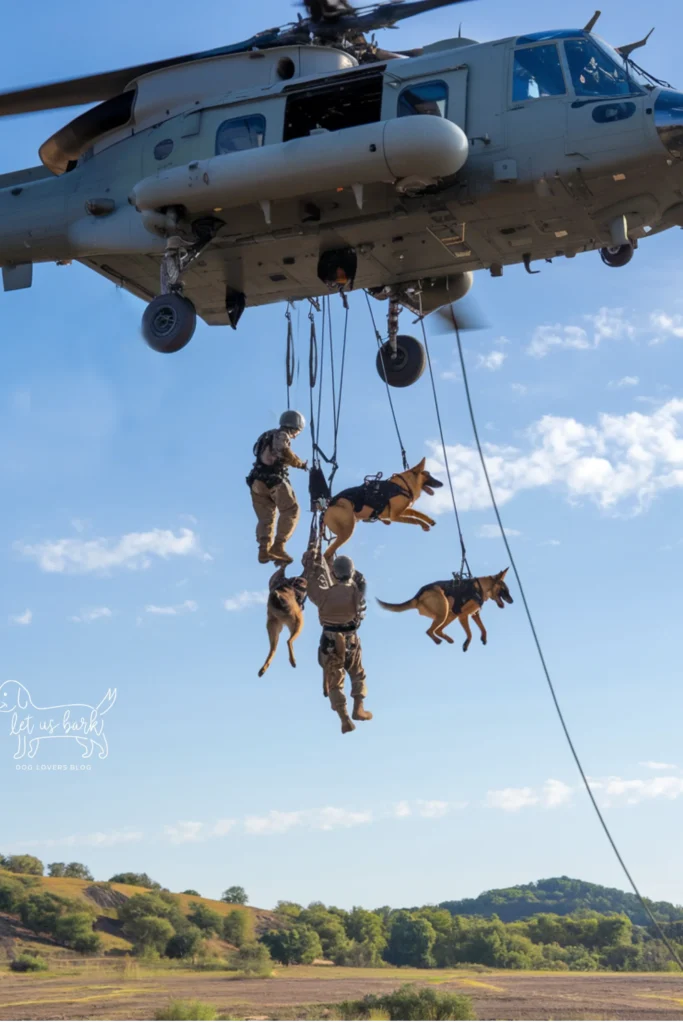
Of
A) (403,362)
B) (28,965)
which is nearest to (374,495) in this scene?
(403,362)

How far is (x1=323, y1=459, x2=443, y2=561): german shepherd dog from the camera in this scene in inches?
564

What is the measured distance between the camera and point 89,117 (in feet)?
53.4

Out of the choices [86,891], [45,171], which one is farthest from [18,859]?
[45,171]

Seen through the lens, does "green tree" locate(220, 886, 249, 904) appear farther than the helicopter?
Yes

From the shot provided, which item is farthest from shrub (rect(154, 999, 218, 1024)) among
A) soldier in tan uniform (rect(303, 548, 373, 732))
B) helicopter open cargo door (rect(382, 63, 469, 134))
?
helicopter open cargo door (rect(382, 63, 469, 134))

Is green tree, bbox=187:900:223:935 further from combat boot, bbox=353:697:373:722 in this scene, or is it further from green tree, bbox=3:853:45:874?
combat boot, bbox=353:697:373:722

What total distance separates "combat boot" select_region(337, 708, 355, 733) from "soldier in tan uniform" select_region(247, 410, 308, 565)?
6.02 ft

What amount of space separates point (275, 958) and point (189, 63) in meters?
35.4

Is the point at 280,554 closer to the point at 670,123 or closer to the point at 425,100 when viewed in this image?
the point at 425,100

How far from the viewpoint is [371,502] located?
14344 millimetres

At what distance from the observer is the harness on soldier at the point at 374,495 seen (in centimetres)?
1434

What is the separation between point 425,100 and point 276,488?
4471 millimetres

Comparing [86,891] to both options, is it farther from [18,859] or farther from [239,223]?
[239,223]

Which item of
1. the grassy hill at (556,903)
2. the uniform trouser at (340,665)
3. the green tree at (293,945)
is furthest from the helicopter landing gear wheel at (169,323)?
the grassy hill at (556,903)
